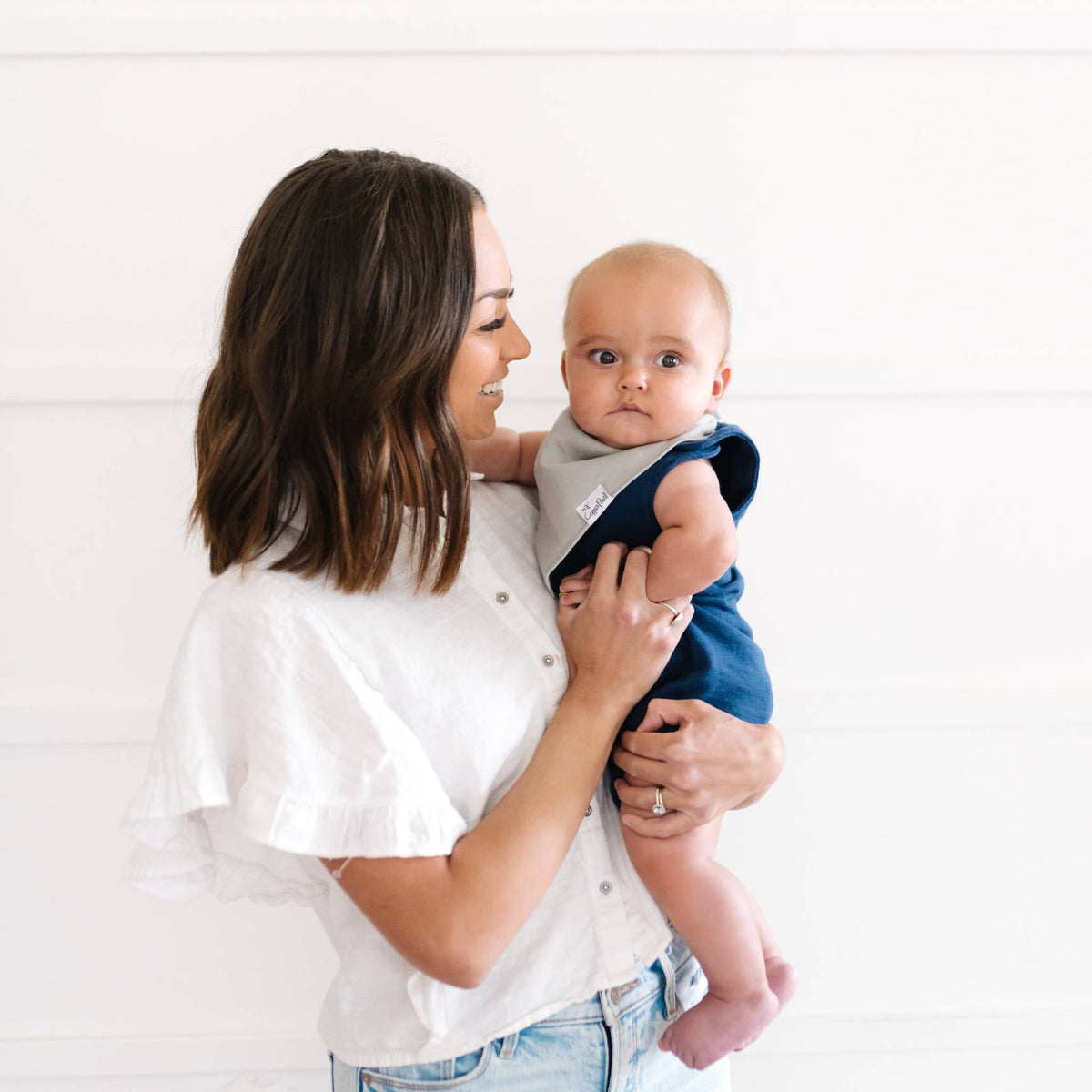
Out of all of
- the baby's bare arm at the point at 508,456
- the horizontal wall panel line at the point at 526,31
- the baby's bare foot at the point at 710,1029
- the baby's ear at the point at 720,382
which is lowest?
the baby's bare foot at the point at 710,1029

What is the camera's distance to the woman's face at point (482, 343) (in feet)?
3.91

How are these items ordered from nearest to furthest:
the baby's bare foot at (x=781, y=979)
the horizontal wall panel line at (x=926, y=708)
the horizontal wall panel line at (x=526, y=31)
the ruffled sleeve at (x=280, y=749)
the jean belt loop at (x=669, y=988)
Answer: the ruffled sleeve at (x=280, y=749), the jean belt loop at (x=669, y=988), the baby's bare foot at (x=781, y=979), the horizontal wall panel line at (x=526, y=31), the horizontal wall panel line at (x=926, y=708)

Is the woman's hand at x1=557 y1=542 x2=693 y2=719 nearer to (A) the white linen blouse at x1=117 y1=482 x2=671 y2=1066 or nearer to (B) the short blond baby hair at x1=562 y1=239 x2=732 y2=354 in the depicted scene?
(A) the white linen blouse at x1=117 y1=482 x2=671 y2=1066

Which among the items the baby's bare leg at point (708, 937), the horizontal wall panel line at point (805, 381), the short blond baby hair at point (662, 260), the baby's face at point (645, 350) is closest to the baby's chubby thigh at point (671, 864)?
the baby's bare leg at point (708, 937)

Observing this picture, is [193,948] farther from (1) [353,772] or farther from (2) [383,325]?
(2) [383,325]

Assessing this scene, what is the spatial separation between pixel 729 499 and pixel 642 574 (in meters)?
0.19

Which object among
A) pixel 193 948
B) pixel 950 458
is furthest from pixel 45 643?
pixel 950 458

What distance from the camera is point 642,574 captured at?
1.24 metres

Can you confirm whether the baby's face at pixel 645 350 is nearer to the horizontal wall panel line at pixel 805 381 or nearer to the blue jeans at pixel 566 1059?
the horizontal wall panel line at pixel 805 381

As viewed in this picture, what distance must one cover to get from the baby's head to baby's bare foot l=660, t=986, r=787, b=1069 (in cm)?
67

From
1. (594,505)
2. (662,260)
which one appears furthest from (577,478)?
(662,260)

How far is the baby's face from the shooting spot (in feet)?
4.26

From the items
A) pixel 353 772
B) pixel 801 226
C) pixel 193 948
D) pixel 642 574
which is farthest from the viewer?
pixel 193 948

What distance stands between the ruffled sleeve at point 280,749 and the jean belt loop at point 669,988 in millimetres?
320
